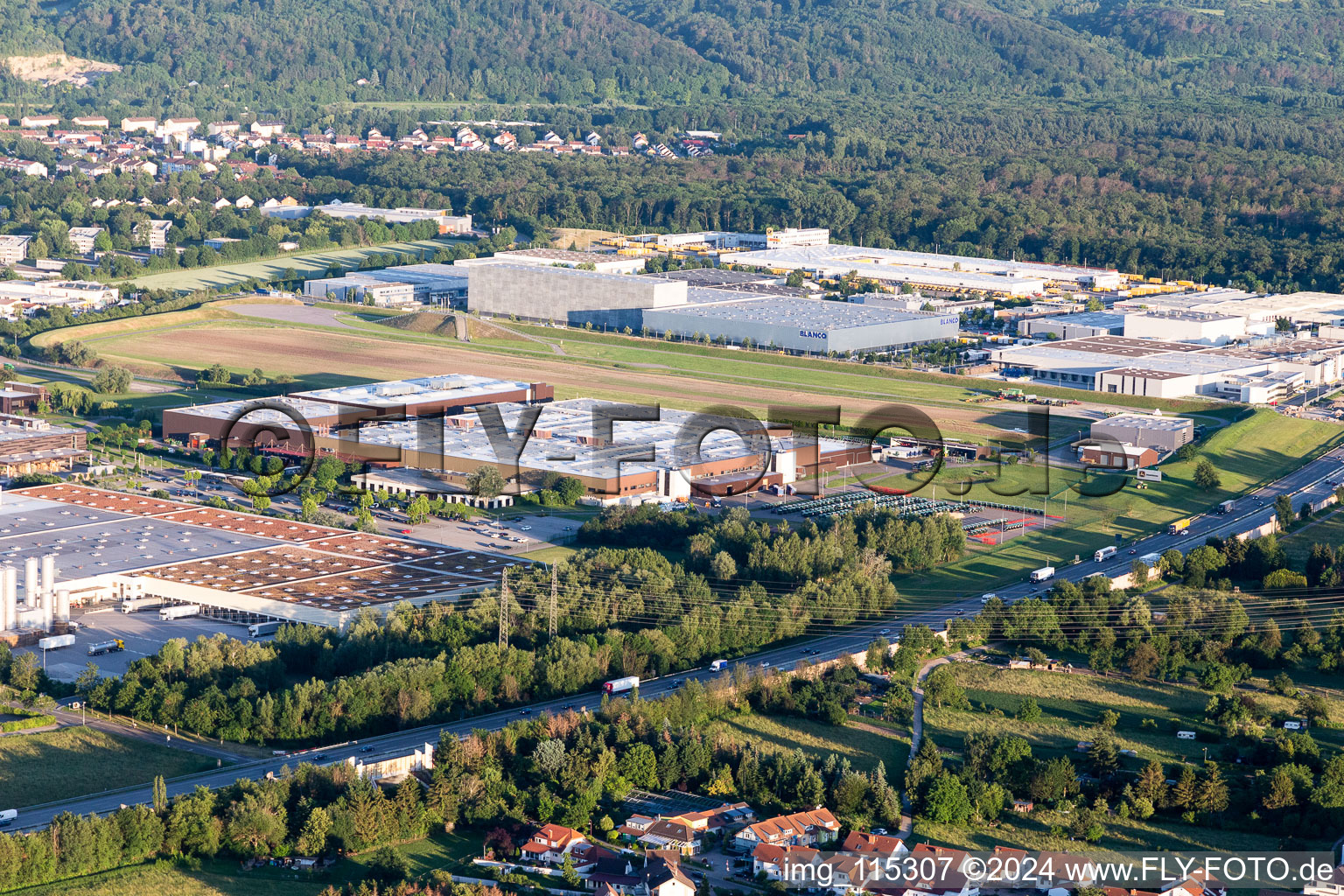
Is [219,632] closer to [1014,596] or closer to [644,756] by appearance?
[644,756]

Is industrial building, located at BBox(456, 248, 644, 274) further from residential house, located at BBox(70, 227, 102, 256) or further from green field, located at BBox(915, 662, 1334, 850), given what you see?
green field, located at BBox(915, 662, 1334, 850)

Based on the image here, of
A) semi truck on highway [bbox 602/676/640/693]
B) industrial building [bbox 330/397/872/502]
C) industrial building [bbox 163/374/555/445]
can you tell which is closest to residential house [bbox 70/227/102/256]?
industrial building [bbox 163/374/555/445]

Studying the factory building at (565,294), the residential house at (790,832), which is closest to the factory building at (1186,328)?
the factory building at (565,294)

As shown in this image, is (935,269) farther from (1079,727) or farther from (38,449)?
(1079,727)

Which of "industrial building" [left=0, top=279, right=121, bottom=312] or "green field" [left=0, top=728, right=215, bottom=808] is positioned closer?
"green field" [left=0, top=728, right=215, bottom=808]

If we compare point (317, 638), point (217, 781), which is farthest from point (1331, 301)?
point (217, 781)

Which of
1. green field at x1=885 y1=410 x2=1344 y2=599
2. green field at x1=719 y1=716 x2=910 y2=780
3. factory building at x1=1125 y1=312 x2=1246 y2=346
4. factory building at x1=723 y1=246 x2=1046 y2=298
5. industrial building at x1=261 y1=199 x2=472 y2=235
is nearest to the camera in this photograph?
green field at x1=719 y1=716 x2=910 y2=780

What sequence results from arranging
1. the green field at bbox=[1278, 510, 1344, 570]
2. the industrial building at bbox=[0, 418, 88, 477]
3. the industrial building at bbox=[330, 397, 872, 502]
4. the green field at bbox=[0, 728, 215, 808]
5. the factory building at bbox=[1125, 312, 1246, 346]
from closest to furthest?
the green field at bbox=[0, 728, 215, 808] → the green field at bbox=[1278, 510, 1344, 570] → the industrial building at bbox=[330, 397, 872, 502] → the industrial building at bbox=[0, 418, 88, 477] → the factory building at bbox=[1125, 312, 1246, 346]

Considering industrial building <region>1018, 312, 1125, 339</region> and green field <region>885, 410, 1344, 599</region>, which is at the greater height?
industrial building <region>1018, 312, 1125, 339</region>
